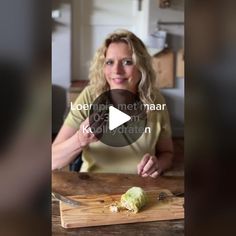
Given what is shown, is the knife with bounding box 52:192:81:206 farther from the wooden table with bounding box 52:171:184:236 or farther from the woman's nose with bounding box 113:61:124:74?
the woman's nose with bounding box 113:61:124:74

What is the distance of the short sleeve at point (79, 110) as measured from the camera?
0.35m

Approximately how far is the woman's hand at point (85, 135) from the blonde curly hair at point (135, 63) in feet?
0.11

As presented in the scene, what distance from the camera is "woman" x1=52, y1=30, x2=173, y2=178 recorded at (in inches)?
14.6

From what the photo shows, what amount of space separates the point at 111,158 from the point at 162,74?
111mm

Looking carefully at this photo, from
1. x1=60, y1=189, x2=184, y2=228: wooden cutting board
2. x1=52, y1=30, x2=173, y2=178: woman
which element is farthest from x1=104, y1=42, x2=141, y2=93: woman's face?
x1=60, y1=189, x2=184, y2=228: wooden cutting board

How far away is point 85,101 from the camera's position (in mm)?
366

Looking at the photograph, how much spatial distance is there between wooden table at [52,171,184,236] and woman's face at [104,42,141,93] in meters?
0.09

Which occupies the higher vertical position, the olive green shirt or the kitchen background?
the kitchen background

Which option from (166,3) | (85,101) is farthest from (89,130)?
(166,3)

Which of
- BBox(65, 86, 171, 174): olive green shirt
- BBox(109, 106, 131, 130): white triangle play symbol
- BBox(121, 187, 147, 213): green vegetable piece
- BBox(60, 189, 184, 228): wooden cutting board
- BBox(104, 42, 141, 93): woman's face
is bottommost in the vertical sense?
BBox(60, 189, 184, 228): wooden cutting board
